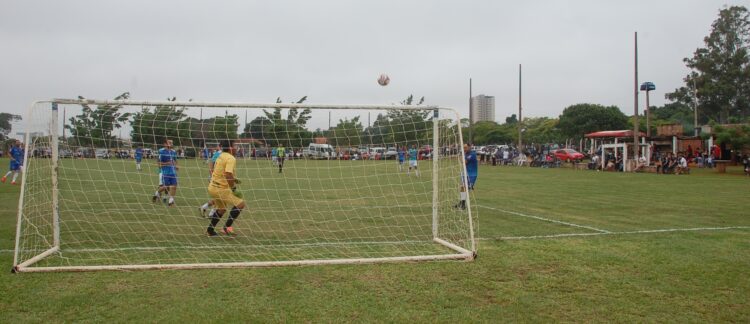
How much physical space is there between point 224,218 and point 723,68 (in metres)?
65.1

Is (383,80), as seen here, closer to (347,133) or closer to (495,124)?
(347,133)

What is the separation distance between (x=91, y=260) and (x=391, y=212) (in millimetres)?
6282

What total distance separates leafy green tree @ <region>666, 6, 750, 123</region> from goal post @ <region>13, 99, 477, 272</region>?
58804 millimetres

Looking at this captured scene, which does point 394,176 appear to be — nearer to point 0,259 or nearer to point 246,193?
point 246,193

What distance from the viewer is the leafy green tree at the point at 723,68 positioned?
57.5 metres

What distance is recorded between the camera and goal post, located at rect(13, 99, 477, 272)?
22.6 ft

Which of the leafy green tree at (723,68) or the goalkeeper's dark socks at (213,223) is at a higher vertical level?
the leafy green tree at (723,68)

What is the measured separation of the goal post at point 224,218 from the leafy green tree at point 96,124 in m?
0.02

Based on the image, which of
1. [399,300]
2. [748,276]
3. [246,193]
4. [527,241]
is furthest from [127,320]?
[246,193]

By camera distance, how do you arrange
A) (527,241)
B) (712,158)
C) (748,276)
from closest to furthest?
(748,276), (527,241), (712,158)

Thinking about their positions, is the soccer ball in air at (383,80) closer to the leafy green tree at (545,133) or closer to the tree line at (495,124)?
the tree line at (495,124)

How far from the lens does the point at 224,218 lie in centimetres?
1052

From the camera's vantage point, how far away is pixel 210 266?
20.4 feet

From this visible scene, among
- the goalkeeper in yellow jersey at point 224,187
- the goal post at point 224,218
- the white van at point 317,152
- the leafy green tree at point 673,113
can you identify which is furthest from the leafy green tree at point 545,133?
the goalkeeper in yellow jersey at point 224,187
